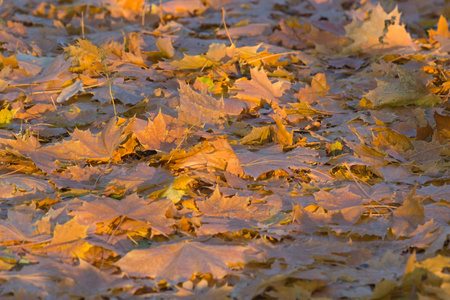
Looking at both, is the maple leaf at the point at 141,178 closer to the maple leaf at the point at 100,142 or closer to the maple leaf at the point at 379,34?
the maple leaf at the point at 100,142

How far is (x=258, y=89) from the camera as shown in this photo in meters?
2.49

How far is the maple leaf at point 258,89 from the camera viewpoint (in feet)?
8.10

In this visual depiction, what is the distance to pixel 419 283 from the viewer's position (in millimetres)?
1221

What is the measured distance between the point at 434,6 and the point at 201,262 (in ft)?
14.2

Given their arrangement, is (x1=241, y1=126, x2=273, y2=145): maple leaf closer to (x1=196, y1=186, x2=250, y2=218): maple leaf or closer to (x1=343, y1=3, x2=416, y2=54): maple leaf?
(x1=196, y1=186, x2=250, y2=218): maple leaf

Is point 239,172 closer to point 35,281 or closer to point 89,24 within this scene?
point 35,281

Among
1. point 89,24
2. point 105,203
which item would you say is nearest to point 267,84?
point 105,203

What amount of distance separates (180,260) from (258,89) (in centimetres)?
138

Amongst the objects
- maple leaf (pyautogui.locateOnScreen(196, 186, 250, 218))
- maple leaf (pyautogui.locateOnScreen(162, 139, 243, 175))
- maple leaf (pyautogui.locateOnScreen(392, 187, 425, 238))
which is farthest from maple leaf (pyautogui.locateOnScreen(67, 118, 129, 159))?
maple leaf (pyautogui.locateOnScreen(392, 187, 425, 238))

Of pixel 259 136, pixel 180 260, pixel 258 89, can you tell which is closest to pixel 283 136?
pixel 259 136

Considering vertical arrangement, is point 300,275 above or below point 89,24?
below

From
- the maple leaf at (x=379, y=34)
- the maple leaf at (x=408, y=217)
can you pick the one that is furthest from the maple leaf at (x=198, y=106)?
the maple leaf at (x=379, y=34)

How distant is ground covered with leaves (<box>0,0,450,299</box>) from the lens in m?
1.30

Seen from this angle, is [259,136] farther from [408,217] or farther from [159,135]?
[408,217]
